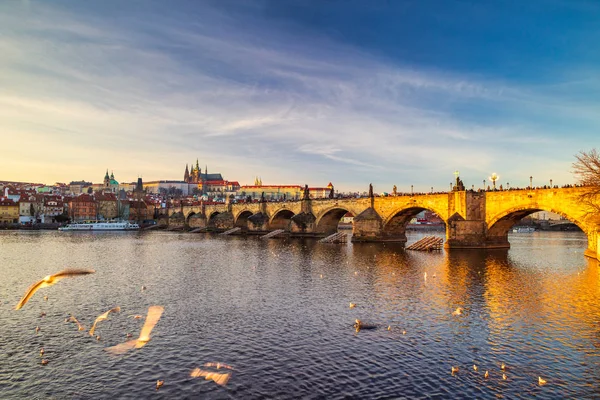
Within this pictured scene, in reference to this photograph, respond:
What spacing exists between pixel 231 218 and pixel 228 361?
91.2 m

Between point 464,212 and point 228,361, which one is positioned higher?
point 464,212

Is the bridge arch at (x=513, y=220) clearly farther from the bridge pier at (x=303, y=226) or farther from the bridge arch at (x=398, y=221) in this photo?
the bridge pier at (x=303, y=226)

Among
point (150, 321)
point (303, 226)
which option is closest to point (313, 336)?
point (150, 321)

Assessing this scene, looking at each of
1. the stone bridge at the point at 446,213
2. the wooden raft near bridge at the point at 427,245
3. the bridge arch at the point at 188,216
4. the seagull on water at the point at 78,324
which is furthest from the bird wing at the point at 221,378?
the bridge arch at the point at 188,216

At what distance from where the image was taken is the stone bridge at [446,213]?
3925 cm

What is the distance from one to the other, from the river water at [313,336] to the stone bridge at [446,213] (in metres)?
10.1

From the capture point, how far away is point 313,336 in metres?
15.6

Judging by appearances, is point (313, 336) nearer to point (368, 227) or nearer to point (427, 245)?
point (427, 245)

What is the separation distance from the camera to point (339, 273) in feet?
103

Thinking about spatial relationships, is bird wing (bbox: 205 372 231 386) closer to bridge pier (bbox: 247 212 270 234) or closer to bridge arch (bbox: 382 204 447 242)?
bridge arch (bbox: 382 204 447 242)

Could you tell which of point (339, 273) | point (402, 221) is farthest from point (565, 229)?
point (339, 273)

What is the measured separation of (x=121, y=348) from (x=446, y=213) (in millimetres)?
42795

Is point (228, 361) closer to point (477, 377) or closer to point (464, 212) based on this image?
point (477, 377)

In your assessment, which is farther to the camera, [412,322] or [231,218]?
[231,218]
